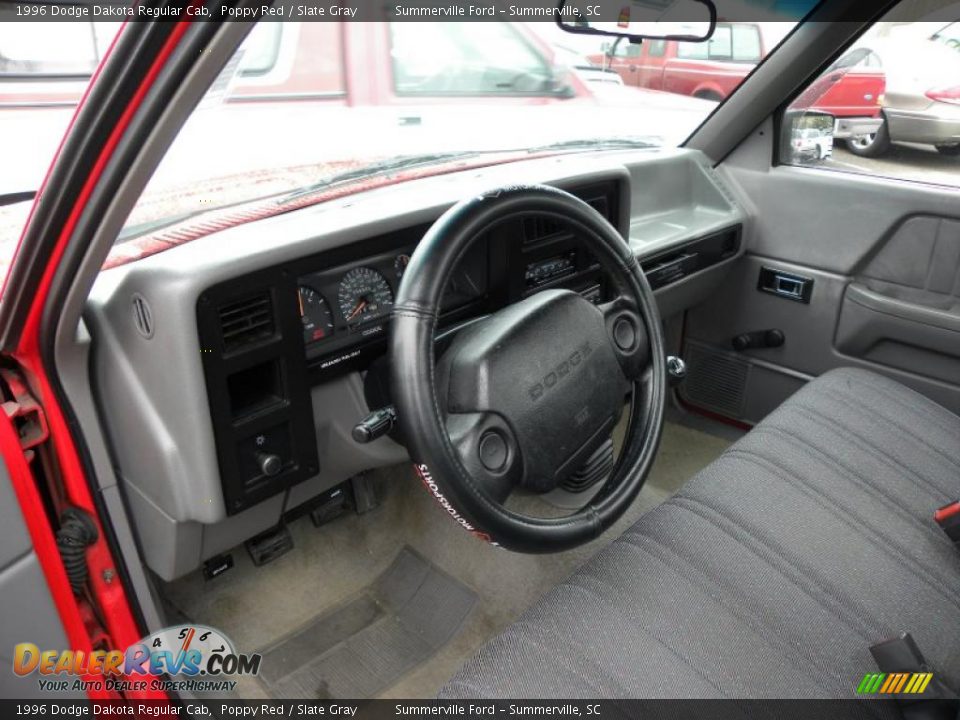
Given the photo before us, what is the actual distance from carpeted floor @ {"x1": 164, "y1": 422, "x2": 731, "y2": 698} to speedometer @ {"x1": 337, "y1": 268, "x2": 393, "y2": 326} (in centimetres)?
86

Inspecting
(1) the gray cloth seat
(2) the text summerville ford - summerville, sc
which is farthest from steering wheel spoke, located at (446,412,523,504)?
(2) the text summerville ford - summerville, sc

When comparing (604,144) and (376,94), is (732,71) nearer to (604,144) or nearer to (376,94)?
(604,144)

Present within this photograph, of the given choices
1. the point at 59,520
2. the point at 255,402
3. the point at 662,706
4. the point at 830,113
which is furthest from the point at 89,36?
the point at 830,113

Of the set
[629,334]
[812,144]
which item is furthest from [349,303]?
[812,144]

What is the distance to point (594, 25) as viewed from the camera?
2.12 m

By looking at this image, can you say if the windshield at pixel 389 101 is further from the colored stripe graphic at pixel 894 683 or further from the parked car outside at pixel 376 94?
the colored stripe graphic at pixel 894 683

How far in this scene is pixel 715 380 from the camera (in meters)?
2.93

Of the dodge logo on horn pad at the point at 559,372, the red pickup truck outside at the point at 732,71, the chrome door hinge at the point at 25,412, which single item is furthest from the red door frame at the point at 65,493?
the red pickup truck outside at the point at 732,71

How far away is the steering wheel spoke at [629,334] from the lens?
148 centimetres

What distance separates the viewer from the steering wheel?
113 centimetres

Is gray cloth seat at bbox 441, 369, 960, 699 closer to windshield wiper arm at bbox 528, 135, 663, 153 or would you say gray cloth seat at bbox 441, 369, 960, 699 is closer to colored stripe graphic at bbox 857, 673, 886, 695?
colored stripe graphic at bbox 857, 673, 886, 695

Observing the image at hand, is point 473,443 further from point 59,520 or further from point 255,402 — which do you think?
point 59,520

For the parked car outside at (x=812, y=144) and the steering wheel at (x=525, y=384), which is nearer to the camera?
the steering wheel at (x=525, y=384)

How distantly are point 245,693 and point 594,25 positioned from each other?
2.03m
